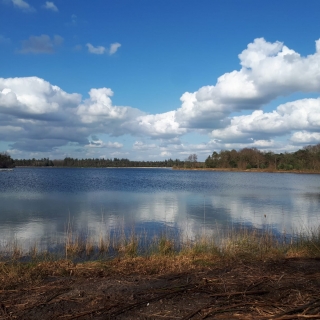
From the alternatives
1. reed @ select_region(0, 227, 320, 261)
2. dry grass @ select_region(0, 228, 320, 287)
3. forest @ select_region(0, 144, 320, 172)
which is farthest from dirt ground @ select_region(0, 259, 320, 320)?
forest @ select_region(0, 144, 320, 172)

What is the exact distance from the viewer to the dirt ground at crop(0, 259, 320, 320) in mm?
4805

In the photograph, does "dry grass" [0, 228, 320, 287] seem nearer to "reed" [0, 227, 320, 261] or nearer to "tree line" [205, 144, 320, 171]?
"reed" [0, 227, 320, 261]

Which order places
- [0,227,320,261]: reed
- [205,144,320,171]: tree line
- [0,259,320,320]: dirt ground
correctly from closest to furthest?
1. [0,259,320,320]: dirt ground
2. [0,227,320,261]: reed
3. [205,144,320,171]: tree line

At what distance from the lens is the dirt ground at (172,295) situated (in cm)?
480

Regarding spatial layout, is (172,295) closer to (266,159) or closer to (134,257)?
(134,257)

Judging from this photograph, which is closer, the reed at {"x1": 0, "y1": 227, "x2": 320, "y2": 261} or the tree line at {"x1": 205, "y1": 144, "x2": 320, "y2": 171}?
the reed at {"x1": 0, "y1": 227, "x2": 320, "y2": 261}

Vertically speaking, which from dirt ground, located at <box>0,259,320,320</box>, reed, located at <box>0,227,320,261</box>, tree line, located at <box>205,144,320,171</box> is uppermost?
tree line, located at <box>205,144,320,171</box>

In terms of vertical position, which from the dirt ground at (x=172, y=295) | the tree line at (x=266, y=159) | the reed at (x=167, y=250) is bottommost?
the reed at (x=167, y=250)

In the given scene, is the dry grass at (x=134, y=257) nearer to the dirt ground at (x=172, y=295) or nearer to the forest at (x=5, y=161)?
the dirt ground at (x=172, y=295)

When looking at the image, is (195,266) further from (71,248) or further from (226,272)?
(71,248)

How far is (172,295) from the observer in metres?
5.47

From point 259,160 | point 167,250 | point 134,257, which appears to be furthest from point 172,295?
point 259,160

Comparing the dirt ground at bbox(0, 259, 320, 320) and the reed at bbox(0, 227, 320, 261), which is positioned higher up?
the dirt ground at bbox(0, 259, 320, 320)

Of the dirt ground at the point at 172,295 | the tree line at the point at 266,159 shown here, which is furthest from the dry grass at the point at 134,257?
the tree line at the point at 266,159
